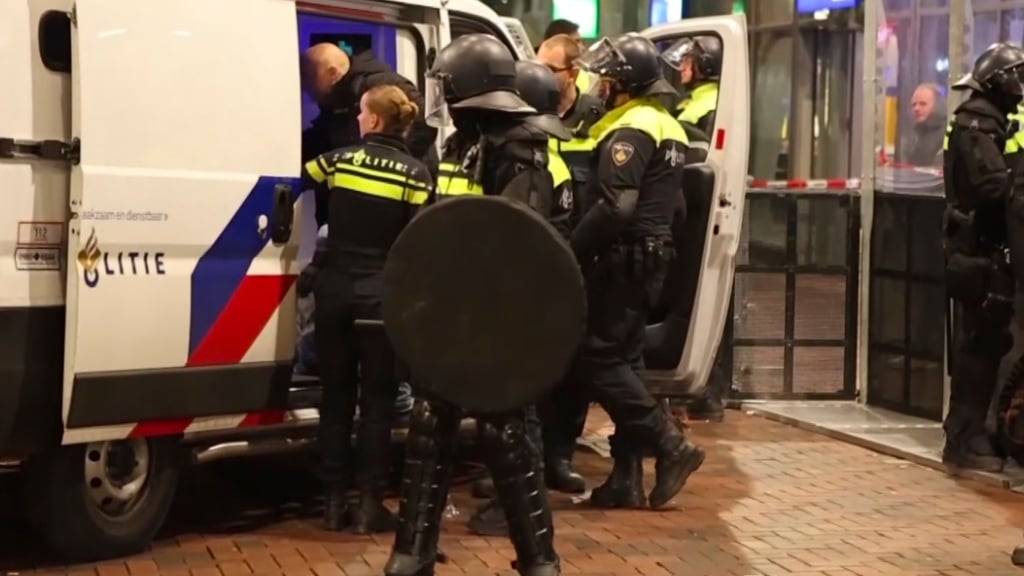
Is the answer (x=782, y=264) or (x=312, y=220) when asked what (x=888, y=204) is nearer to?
(x=782, y=264)

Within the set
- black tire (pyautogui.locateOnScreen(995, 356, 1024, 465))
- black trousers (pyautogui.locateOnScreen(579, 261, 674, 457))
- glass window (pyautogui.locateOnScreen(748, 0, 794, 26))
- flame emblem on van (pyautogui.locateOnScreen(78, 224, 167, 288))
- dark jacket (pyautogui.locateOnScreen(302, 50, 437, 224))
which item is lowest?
black tire (pyautogui.locateOnScreen(995, 356, 1024, 465))

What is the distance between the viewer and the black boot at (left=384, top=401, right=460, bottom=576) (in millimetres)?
4992

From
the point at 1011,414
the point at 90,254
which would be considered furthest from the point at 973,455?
the point at 90,254

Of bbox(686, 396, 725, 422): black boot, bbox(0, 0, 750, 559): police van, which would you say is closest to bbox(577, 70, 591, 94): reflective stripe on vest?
bbox(686, 396, 725, 422): black boot

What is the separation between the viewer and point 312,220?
21.0 feet

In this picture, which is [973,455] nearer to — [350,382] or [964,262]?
[964,262]

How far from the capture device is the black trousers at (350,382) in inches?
242

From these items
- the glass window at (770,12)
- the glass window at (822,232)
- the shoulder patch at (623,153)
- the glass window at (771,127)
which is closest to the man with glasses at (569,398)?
the shoulder patch at (623,153)

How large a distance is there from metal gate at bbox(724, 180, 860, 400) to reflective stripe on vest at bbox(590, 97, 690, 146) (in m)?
2.92

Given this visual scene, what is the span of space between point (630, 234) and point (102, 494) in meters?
2.37

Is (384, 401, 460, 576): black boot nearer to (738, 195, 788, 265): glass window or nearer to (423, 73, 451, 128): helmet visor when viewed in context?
(423, 73, 451, 128): helmet visor

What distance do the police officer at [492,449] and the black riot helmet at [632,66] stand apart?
1267 mm

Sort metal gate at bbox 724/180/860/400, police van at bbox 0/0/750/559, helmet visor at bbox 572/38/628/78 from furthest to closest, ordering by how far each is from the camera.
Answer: metal gate at bbox 724/180/860/400, helmet visor at bbox 572/38/628/78, police van at bbox 0/0/750/559

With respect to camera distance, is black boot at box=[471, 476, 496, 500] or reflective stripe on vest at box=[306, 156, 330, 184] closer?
reflective stripe on vest at box=[306, 156, 330, 184]
